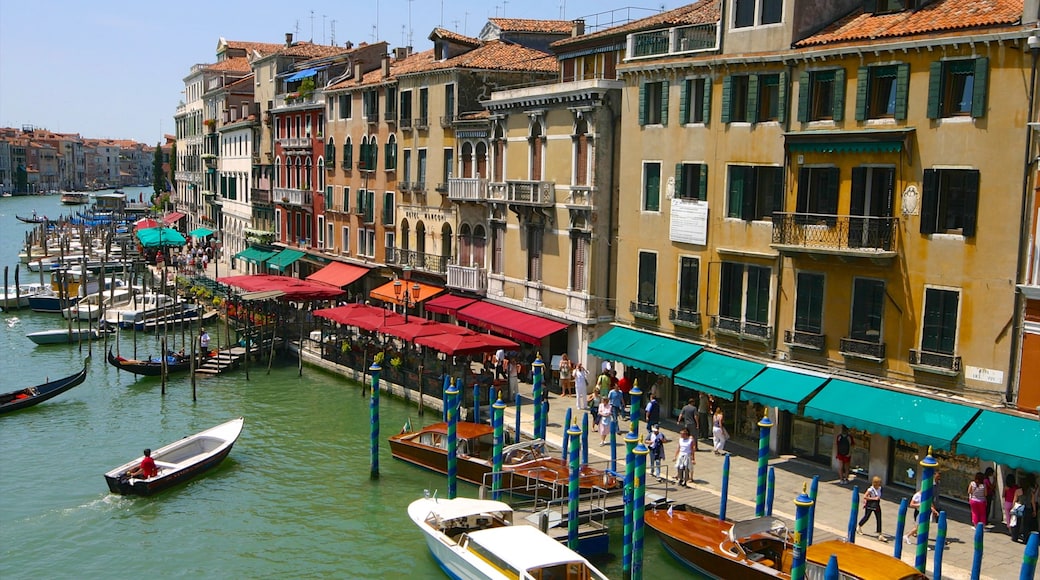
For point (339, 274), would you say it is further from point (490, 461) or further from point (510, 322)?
point (490, 461)

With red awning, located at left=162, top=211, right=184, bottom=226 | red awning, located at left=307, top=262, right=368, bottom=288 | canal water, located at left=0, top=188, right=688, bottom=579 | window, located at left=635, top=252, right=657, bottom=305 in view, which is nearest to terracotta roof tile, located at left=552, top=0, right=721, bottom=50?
window, located at left=635, top=252, right=657, bottom=305

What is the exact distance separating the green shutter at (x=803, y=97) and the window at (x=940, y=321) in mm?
5435

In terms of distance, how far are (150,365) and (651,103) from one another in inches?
875

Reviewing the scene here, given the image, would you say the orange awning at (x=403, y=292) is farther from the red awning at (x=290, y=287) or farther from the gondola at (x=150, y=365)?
the gondola at (x=150, y=365)

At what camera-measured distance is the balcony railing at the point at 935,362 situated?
69.0 ft

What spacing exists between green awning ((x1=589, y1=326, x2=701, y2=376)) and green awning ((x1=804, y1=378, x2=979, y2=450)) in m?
4.70

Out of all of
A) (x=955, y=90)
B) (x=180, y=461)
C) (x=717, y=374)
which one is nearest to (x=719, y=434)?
(x=717, y=374)

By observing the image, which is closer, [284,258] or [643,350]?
[643,350]

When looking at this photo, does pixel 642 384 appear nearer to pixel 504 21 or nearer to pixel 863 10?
pixel 863 10

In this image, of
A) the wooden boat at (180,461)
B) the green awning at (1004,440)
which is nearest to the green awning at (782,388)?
the green awning at (1004,440)

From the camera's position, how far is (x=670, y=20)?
1193 inches

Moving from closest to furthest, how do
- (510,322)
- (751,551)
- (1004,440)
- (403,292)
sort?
(751,551) < (1004,440) < (510,322) < (403,292)

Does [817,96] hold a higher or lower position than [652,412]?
higher

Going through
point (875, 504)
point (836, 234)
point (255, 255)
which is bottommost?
point (875, 504)
